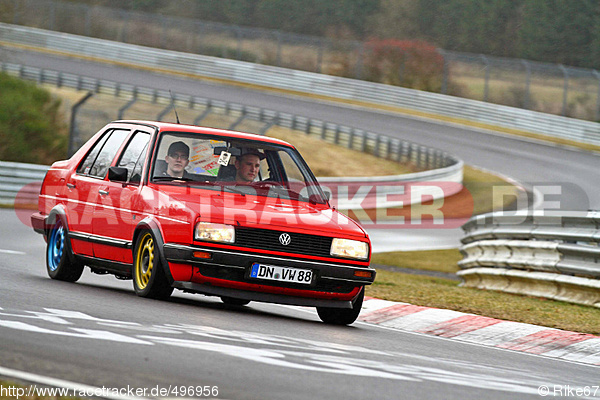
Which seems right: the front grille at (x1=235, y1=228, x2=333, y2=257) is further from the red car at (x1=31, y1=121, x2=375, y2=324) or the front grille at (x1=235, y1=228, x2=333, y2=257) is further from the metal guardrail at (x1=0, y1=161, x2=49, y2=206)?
the metal guardrail at (x1=0, y1=161, x2=49, y2=206)

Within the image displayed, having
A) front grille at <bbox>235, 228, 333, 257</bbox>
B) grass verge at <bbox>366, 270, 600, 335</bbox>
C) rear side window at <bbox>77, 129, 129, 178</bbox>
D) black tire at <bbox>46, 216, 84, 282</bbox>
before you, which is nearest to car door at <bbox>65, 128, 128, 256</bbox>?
rear side window at <bbox>77, 129, 129, 178</bbox>

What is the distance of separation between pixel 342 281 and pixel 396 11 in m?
76.7

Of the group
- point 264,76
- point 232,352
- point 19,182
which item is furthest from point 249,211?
point 264,76

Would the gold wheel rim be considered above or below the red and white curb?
above

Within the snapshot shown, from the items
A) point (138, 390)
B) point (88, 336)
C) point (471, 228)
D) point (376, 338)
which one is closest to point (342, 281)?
point (376, 338)

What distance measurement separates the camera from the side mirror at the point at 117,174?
8.62 meters

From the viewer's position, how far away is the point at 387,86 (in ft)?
161

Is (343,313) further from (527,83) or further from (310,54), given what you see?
(310,54)

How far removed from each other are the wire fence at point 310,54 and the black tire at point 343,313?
122ft

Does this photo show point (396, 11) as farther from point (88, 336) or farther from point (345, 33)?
point (88, 336)

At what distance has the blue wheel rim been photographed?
9.70 metres

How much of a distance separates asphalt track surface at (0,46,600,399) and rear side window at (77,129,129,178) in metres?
1.13

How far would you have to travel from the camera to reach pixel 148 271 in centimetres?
819

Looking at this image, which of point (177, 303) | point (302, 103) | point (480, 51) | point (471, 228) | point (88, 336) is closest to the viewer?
point (88, 336)
